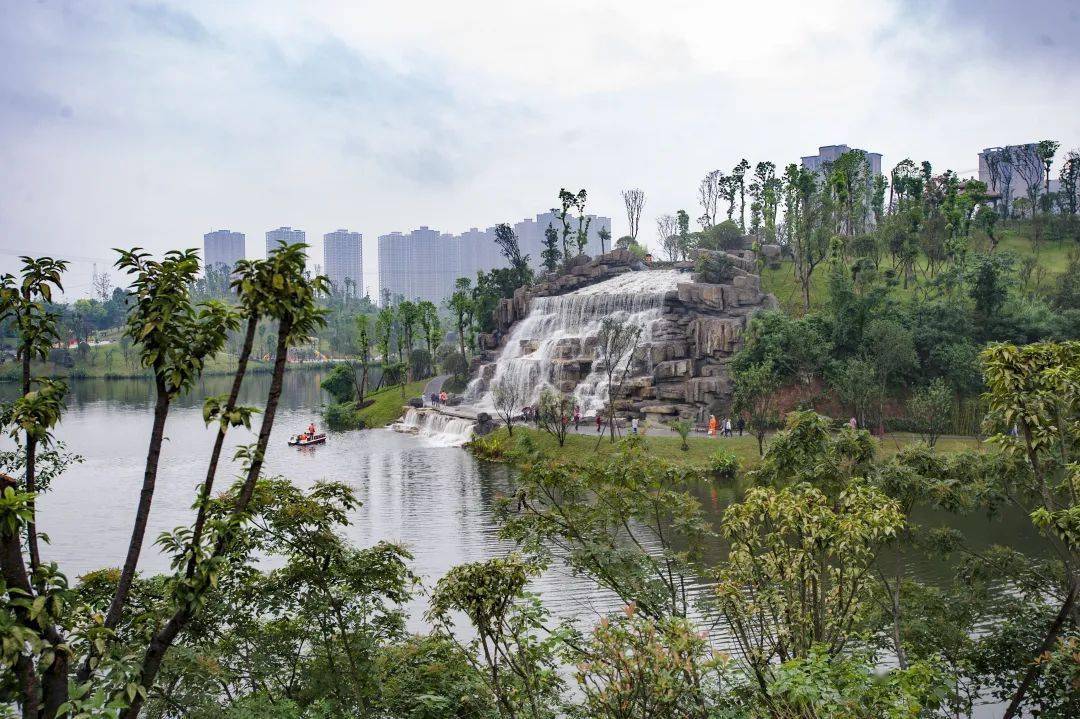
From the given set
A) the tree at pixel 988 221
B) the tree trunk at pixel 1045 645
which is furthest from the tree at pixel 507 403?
the tree at pixel 988 221

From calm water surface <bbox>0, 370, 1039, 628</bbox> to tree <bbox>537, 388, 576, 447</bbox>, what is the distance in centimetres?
321

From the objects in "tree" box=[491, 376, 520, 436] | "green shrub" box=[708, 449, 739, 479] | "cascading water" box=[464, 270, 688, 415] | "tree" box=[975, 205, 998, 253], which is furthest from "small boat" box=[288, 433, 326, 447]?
"tree" box=[975, 205, 998, 253]

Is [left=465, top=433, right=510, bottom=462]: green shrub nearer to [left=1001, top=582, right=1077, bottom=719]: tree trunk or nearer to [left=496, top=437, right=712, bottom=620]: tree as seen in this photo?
[left=496, top=437, right=712, bottom=620]: tree

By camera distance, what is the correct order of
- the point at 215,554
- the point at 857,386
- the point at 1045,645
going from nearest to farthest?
the point at 215,554 → the point at 1045,645 → the point at 857,386

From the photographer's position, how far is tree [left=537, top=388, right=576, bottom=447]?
34.3 metres

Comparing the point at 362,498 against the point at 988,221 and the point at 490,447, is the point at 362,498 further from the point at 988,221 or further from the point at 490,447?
the point at 988,221

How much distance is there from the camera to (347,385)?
55.9 meters

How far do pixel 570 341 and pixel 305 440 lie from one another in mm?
16306

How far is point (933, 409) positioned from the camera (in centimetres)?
3028

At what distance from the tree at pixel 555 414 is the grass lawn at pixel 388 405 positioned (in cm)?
1641

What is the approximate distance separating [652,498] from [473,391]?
1596 inches

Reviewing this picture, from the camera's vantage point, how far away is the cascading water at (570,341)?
1719 inches

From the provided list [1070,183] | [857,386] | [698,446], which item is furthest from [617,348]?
[1070,183]

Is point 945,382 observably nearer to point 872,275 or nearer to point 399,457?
point 872,275
